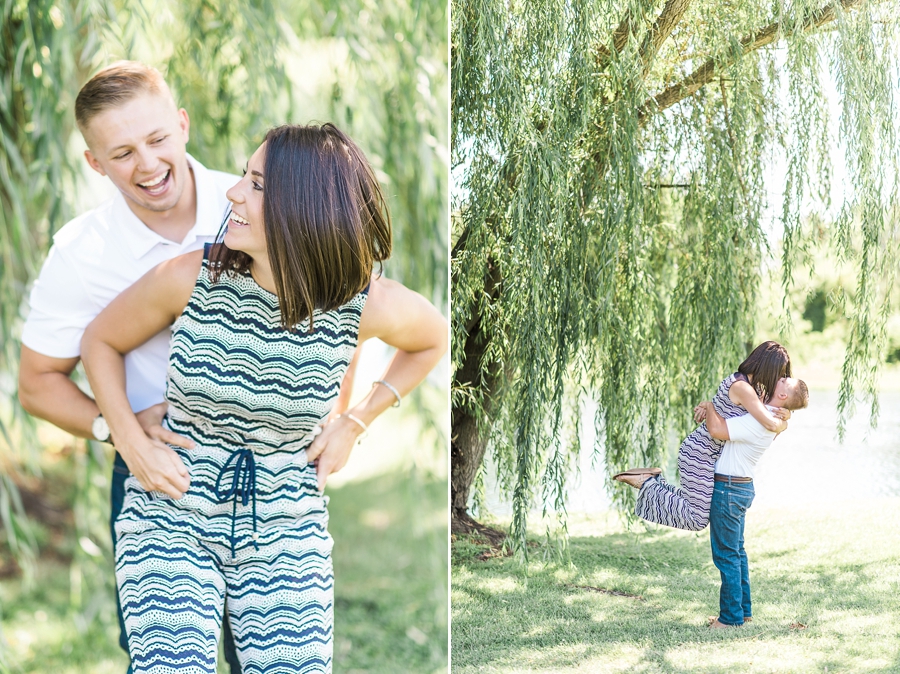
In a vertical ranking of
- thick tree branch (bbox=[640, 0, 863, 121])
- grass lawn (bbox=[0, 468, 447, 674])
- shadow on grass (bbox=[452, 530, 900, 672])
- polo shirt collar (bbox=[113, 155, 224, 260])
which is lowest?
grass lawn (bbox=[0, 468, 447, 674])

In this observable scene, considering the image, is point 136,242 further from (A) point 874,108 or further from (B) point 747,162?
(A) point 874,108

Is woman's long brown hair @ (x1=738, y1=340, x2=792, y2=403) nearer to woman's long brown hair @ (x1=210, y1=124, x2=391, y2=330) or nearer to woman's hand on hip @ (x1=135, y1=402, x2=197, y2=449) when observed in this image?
woman's long brown hair @ (x1=210, y1=124, x2=391, y2=330)

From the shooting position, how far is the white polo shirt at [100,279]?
1441 mm

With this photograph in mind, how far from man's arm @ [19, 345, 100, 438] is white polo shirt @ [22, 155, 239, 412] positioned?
27mm

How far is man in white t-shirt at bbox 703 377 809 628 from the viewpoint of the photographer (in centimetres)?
192

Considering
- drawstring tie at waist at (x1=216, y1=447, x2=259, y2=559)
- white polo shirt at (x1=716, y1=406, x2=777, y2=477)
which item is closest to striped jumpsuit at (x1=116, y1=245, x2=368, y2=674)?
drawstring tie at waist at (x1=216, y1=447, x2=259, y2=559)

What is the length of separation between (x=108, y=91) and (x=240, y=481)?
2.27 ft

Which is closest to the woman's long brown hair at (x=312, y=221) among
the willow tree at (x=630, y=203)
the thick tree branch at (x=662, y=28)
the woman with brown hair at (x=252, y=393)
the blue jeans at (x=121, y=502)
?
the woman with brown hair at (x=252, y=393)

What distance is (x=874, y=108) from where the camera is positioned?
6.48 ft

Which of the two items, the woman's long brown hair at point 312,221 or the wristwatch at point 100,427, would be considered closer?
the woman's long brown hair at point 312,221

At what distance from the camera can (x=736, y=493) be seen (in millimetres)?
1955

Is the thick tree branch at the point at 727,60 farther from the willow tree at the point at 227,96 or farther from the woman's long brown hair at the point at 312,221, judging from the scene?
the woman's long brown hair at the point at 312,221

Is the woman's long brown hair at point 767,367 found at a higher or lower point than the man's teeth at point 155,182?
lower

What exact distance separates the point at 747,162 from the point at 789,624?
42.5 inches
